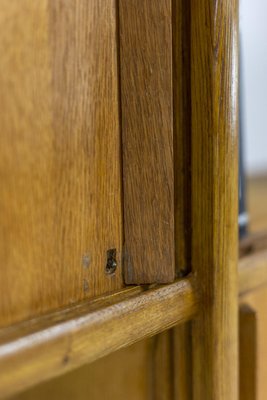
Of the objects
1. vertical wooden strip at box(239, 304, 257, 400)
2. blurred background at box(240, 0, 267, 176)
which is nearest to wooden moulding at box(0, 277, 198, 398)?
vertical wooden strip at box(239, 304, 257, 400)

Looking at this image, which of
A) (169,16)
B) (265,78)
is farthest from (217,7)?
(265,78)

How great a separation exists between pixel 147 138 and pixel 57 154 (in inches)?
3.2

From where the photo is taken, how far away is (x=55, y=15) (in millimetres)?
304

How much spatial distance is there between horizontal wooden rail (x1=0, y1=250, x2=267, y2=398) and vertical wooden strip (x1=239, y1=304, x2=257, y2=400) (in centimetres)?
13

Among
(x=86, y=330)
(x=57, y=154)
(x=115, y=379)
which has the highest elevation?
(x=57, y=154)

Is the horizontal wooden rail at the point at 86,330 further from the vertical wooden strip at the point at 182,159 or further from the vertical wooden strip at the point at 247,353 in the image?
the vertical wooden strip at the point at 247,353

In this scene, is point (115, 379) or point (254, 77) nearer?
point (115, 379)

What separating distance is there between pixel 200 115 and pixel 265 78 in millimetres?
464

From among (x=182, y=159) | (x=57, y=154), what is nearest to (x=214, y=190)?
(x=182, y=159)

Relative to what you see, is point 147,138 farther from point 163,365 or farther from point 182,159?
point 163,365

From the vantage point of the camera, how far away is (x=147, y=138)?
364 millimetres

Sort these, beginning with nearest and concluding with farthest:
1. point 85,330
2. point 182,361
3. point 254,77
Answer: point 85,330 → point 182,361 → point 254,77

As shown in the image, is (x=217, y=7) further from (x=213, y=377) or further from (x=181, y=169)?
(x=213, y=377)

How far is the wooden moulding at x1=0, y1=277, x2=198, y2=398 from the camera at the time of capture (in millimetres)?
265
